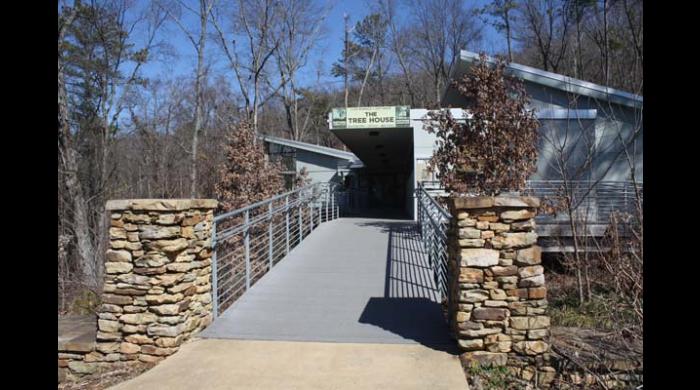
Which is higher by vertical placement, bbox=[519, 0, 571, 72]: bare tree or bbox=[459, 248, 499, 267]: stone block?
bbox=[519, 0, 571, 72]: bare tree

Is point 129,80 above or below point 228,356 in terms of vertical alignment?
above

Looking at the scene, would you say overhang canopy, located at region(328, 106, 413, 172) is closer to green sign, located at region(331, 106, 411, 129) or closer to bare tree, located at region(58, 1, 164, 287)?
green sign, located at region(331, 106, 411, 129)

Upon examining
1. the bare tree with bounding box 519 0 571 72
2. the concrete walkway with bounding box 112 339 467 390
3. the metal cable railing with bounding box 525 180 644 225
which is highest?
the bare tree with bounding box 519 0 571 72

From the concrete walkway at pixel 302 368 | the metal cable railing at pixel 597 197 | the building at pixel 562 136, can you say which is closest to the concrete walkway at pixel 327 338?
the concrete walkway at pixel 302 368

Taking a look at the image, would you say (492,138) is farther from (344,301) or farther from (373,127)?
(373,127)

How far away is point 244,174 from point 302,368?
769 centimetres

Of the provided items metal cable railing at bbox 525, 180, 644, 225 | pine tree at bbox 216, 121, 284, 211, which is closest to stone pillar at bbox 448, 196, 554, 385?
metal cable railing at bbox 525, 180, 644, 225

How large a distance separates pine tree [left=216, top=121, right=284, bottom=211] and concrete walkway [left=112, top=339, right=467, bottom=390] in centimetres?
674

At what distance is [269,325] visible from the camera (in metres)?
4.37

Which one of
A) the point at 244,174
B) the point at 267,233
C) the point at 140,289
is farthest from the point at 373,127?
the point at 140,289

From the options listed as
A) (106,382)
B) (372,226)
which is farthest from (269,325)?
(372,226)

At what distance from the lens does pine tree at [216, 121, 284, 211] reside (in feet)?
34.3
